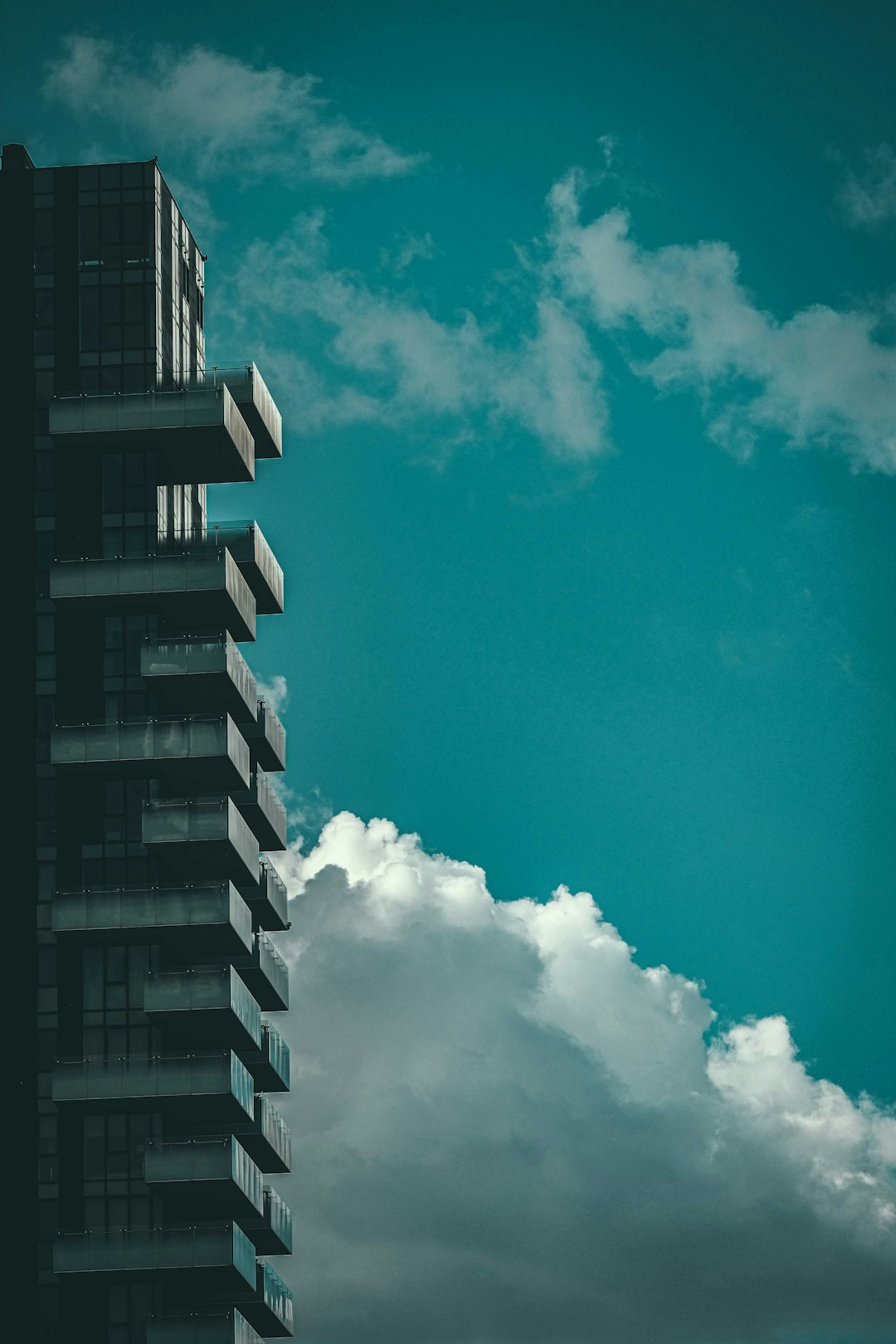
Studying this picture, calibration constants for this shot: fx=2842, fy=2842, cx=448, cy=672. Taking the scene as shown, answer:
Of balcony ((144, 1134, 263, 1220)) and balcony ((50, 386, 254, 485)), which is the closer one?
balcony ((144, 1134, 263, 1220))

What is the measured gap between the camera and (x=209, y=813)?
117 m

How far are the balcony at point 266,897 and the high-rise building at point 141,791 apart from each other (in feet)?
0.70

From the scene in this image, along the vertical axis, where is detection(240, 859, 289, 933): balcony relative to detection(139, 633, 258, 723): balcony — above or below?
below

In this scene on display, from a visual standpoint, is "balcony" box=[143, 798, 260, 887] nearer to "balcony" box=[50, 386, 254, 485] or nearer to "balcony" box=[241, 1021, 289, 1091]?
"balcony" box=[241, 1021, 289, 1091]

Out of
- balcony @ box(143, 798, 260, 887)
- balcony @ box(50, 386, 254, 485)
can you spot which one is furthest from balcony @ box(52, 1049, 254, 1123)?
balcony @ box(50, 386, 254, 485)

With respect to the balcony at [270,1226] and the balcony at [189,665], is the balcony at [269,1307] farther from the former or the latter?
the balcony at [189,665]

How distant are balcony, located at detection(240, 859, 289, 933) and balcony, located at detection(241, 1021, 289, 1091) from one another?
560cm

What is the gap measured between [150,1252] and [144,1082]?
6.69 meters

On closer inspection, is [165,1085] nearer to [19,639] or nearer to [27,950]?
[27,950]

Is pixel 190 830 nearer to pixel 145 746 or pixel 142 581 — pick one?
pixel 145 746

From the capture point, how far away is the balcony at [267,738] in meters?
126

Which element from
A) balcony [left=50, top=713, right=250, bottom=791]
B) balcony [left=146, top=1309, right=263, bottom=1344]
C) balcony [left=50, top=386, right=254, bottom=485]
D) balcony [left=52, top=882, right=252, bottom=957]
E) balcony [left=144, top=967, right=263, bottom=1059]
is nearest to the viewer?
balcony [left=146, top=1309, right=263, bottom=1344]

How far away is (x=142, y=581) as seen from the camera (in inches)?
4663

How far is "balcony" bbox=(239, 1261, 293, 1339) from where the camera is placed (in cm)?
11956
